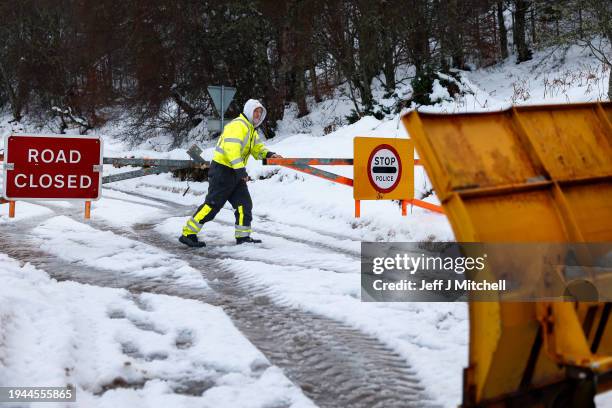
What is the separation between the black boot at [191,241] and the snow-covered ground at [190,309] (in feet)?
0.45

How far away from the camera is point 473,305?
7.31ft

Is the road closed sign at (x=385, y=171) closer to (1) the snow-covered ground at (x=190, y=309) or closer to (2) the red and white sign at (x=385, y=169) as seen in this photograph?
(2) the red and white sign at (x=385, y=169)

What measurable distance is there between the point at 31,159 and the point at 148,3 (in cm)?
1629

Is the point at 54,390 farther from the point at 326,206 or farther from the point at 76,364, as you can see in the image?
the point at 326,206

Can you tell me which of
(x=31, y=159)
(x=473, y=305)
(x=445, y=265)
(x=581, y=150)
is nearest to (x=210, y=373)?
(x=473, y=305)

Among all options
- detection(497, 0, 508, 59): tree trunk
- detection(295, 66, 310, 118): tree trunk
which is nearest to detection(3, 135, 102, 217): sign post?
detection(295, 66, 310, 118): tree trunk

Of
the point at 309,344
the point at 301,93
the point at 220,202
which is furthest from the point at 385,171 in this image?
the point at 301,93

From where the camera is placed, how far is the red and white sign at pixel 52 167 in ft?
21.9

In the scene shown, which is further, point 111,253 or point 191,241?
point 191,241

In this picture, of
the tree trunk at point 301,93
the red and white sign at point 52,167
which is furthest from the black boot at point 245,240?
the tree trunk at point 301,93

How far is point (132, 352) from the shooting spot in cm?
335

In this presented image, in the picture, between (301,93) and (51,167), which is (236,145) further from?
(301,93)

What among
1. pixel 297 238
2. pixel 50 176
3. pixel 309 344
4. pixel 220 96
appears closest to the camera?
pixel 309 344

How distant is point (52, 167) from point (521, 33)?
72.7 ft
